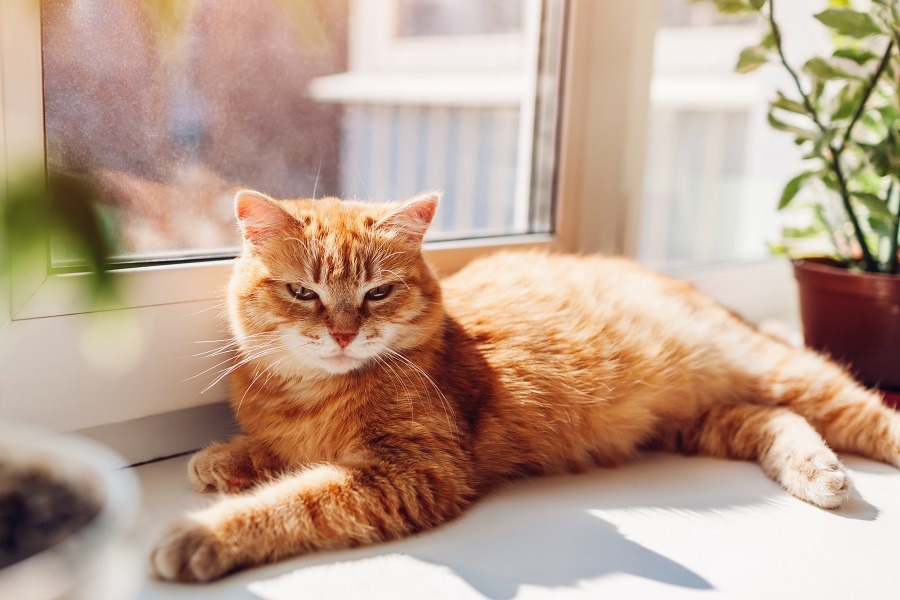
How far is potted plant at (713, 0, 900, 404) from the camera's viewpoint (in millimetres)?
1522

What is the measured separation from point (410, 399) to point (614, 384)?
0.48m

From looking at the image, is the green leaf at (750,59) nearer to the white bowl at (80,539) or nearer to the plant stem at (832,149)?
the plant stem at (832,149)

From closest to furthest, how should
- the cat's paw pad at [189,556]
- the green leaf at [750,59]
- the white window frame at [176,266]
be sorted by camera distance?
the cat's paw pad at [189,556], the white window frame at [176,266], the green leaf at [750,59]

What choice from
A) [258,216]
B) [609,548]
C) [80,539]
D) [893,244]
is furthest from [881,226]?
[80,539]

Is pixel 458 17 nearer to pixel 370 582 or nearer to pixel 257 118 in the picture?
pixel 257 118

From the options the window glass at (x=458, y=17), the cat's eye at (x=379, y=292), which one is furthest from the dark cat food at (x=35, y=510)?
the window glass at (x=458, y=17)

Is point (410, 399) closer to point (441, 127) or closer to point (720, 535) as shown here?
point (720, 535)

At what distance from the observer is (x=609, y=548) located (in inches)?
41.4

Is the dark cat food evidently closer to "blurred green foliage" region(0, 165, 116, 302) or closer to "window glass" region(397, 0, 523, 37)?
"blurred green foliage" region(0, 165, 116, 302)

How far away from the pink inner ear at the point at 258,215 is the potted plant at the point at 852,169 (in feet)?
3.56

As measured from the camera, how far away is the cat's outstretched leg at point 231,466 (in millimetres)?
1191

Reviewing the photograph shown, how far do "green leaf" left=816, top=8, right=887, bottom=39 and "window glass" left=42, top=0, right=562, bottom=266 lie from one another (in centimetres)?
65

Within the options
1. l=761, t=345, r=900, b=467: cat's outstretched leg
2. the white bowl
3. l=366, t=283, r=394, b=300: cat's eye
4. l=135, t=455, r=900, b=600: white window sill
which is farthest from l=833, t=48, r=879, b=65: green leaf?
the white bowl

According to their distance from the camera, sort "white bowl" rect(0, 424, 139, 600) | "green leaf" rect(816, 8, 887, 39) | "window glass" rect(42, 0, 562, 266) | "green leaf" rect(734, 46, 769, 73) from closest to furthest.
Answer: "white bowl" rect(0, 424, 139, 600) < "window glass" rect(42, 0, 562, 266) < "green leaf" rect(816, 8, 887, 39) < "green leaf" rect(734, 46, 769, 73)
